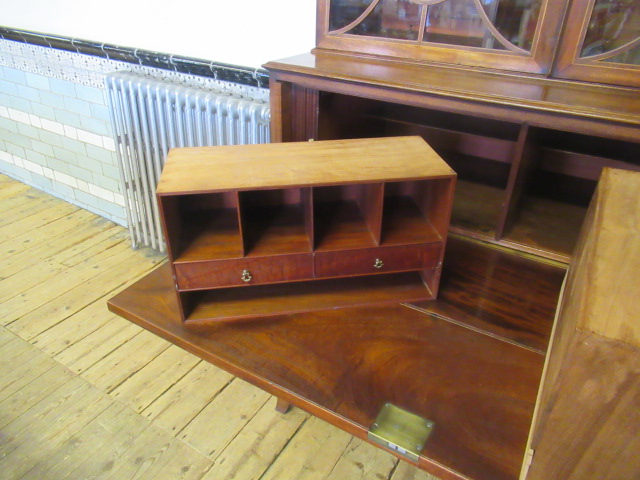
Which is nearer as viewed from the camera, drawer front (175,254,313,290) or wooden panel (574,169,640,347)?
wooden panel (574,169,640,347)

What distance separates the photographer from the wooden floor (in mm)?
1552

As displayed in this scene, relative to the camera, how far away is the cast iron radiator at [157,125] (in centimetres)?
193

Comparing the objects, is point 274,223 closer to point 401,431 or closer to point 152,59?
point 401,431

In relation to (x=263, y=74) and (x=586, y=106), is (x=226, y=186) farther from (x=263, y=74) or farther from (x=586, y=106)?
(x=263, y=74)

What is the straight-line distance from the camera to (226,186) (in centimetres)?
90

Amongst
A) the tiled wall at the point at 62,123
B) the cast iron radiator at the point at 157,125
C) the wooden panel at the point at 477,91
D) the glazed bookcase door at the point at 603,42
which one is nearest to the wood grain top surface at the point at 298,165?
the wooden panel at the point at 477,91

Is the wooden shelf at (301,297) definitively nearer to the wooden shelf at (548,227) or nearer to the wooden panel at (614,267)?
the wooden shelf at (548,227)

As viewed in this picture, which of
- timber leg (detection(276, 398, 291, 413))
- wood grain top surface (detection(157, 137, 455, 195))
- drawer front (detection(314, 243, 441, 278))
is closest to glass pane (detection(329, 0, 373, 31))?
wood grain top surface (detection(157, 137, 455, 195))

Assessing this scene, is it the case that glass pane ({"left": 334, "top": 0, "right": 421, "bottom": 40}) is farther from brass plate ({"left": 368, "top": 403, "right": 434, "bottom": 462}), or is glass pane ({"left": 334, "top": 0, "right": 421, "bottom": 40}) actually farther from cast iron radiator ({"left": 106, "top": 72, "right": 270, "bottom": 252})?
brass plate ({"left": 368, "top": 403, "right": 434, "bottom": 462})

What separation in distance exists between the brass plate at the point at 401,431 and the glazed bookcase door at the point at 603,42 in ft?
2.78

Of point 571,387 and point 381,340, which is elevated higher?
point 571,387

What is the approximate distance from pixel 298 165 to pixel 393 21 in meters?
0.56

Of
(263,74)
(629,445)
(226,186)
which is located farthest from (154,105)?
(629,445)

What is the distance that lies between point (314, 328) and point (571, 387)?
0.56 metres
